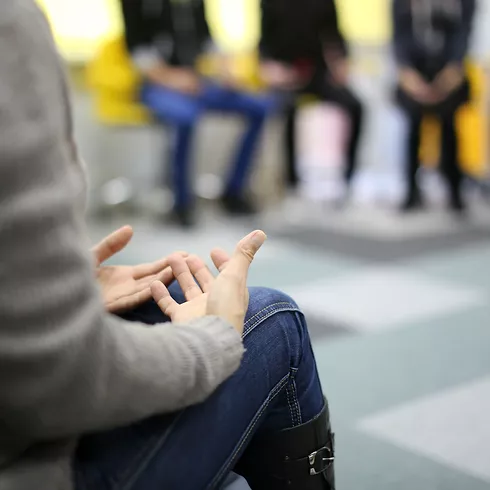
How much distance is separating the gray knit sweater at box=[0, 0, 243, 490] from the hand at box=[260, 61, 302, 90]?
10.4 feet

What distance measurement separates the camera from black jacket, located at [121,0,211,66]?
3.32 meters

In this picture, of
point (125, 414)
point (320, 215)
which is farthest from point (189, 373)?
point (320, 215)

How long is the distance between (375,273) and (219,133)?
2.16m

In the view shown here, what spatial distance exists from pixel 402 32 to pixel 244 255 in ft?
9.96

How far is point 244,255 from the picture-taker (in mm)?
726

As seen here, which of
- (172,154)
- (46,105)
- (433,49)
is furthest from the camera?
(433,49)

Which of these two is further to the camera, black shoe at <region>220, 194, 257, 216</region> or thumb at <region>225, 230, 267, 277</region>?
black shoe at <region>220, 194, 257, 216</region>

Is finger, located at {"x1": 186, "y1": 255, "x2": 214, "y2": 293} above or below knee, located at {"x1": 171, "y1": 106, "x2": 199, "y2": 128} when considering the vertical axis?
above

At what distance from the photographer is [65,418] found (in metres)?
0.53

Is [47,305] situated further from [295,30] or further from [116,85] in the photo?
[295,30]

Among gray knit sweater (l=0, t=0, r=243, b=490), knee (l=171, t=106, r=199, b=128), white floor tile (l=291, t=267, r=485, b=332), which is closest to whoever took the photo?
gray knit sweater (l=0, t=0, r=243, b=490)

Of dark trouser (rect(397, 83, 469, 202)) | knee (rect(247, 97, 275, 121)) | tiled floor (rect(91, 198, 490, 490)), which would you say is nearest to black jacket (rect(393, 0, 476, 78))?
dark trouser (rect(397, 83, 469, 202))

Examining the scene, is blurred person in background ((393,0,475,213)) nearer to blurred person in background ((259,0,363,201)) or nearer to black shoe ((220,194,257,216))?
blurred person in background ((259,0,363,201))

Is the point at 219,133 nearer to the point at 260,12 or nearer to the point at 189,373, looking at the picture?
the point at 260,12
